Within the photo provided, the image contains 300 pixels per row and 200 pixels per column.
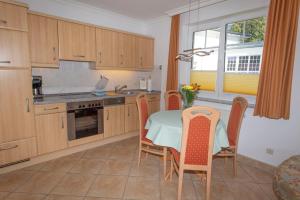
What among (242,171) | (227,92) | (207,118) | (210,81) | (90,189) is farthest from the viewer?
(210,81)

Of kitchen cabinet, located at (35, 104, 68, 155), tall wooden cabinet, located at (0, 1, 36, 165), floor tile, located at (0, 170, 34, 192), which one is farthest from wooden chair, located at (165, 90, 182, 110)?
floor tile, located at (0, 170, 34, 192)

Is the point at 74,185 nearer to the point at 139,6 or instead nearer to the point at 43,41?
the point at 43,41

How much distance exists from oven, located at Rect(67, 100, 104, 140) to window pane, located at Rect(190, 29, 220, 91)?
1998 millimetres

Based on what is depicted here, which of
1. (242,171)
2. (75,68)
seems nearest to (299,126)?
(242,171)

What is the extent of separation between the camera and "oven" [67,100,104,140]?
9.64 feet

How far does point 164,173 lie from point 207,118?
1.10 meters

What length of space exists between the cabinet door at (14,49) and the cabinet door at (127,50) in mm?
1726

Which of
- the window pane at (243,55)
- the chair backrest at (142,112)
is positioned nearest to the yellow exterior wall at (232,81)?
the window pane at (243,55)

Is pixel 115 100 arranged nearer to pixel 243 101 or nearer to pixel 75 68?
pixel 75 68

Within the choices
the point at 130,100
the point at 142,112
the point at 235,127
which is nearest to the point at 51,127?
the point at 142,112

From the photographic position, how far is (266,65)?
7.98ft

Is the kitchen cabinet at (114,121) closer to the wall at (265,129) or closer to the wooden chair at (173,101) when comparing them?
the wooden chair at (173,101)

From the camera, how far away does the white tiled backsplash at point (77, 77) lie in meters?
3.18

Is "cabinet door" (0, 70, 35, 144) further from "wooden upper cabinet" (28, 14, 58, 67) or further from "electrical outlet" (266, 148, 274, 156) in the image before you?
"electrical outlet" (266, 148, 274, 156)
